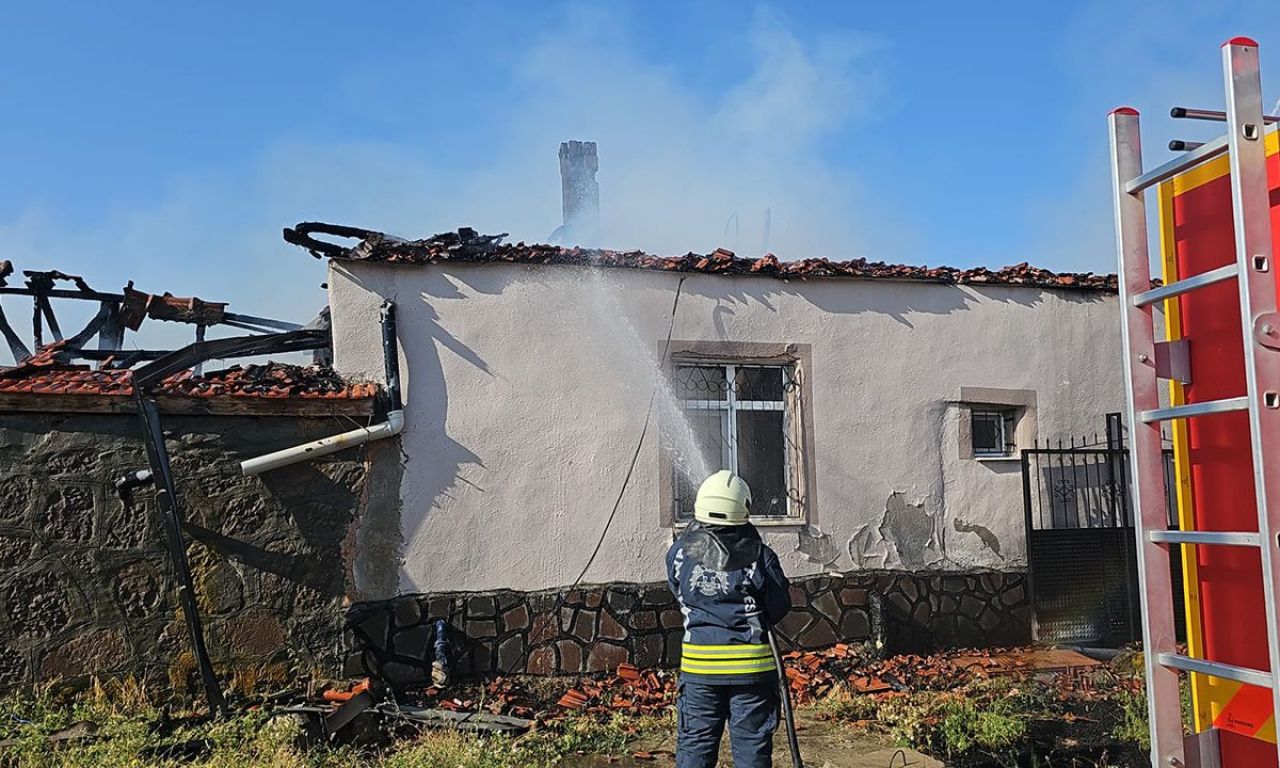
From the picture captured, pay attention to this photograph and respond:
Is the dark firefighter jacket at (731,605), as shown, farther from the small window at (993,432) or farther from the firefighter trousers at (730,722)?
the small window at (993,432)

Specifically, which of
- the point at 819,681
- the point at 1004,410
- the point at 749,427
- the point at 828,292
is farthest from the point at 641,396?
the point at 1004,410

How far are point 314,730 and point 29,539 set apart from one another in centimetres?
304

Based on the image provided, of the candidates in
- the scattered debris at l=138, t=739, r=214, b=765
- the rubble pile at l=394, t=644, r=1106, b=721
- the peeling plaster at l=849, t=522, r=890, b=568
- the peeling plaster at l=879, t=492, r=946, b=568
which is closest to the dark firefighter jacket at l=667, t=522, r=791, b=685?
the rubble pile at l=394, t=644, r=1106, b=721

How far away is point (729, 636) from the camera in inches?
196

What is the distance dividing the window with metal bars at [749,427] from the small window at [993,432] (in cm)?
214

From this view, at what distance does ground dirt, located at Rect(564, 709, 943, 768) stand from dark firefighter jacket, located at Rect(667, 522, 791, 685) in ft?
6.83

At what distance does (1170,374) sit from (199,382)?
25.3ft

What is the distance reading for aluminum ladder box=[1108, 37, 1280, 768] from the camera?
8.34 ft

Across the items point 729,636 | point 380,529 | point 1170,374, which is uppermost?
point 1170,374

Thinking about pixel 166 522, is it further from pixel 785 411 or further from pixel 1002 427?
pixel 1002 427

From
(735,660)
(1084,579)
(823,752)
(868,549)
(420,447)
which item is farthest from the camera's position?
(1084,579)

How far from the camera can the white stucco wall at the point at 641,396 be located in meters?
9.09

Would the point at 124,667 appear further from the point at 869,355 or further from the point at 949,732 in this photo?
Result: the point at 869,355

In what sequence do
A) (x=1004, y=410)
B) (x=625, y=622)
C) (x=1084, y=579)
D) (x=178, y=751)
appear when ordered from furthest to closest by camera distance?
(x=1004, y=410), (x=1084, y=579), (x=625, y=622), (x=178, y=751)
